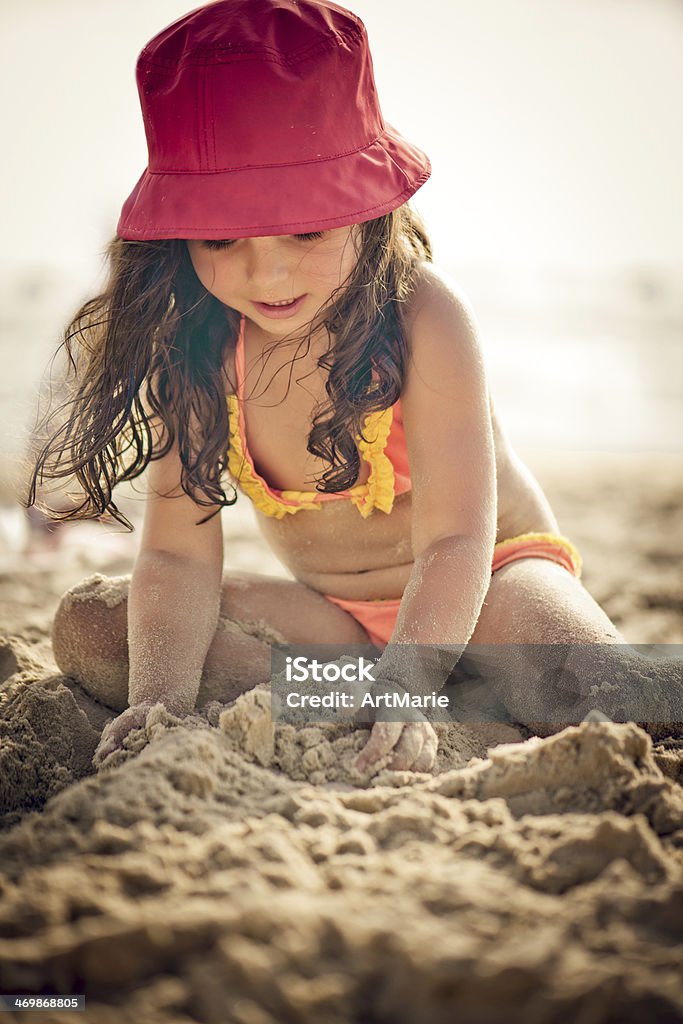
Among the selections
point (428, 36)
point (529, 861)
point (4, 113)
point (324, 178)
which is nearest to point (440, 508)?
point (324, 178)

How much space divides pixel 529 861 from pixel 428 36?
626cm

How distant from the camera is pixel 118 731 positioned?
1.30m

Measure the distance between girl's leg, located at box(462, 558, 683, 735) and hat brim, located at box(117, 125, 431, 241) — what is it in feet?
2.22

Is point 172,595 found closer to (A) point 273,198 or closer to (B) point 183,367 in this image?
(B) point 183,367

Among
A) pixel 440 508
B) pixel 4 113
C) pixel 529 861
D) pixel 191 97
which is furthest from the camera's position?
pixel 4 113

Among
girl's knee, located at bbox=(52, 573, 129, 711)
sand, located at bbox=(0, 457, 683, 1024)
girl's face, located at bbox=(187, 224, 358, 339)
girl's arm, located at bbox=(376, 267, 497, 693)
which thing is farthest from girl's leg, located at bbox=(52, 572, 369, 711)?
girl's face, located at bbox=(187, 224, 358, 339)

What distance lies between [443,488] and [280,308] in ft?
1.16

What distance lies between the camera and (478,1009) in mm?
703

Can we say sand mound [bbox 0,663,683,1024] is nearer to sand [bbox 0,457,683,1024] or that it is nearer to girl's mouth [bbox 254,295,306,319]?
sand [bbox 0,457,683,1024]

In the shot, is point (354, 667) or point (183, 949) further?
point (354, 667)

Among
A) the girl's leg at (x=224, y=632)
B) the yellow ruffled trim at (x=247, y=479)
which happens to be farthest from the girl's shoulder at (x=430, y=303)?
the girl's leg at (x=224, y=632)

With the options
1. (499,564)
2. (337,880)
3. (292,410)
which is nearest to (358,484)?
(292,410)

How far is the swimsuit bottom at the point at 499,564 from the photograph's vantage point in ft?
5.57

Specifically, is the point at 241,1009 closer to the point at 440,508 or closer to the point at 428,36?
the point at 440,508
